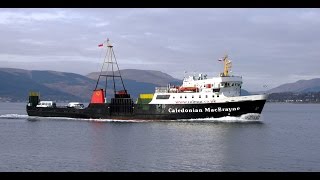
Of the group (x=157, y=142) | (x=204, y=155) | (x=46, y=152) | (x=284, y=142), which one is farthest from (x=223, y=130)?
(x=46, y=152)

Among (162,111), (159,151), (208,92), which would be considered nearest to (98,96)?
(162,111)

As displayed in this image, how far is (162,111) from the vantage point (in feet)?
200

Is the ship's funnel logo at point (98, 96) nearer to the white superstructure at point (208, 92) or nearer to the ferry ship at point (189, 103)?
the ferry ship at point (189, 103)

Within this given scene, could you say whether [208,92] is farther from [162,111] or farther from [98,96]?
[98,96]

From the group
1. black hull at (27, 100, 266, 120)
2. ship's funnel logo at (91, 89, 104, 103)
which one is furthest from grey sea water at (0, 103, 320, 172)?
ship's funnel logo at (91, 89, 104, 103)

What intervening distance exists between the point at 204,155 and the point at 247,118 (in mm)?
29571

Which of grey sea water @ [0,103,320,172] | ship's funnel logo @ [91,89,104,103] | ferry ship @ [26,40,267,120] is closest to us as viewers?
grey sea water @ [0,103,320,172]

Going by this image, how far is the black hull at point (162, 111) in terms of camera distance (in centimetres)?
5794

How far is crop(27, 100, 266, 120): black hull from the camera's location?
57.9 metres

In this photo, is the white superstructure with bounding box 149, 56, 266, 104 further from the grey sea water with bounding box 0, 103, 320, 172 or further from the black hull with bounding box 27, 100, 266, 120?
the grey sea water with bounding box 0, 103, 320, 172

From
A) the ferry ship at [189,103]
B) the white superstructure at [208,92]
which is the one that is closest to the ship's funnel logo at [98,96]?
the ferry ship at [189,103]

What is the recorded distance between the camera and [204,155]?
31.0 meters
